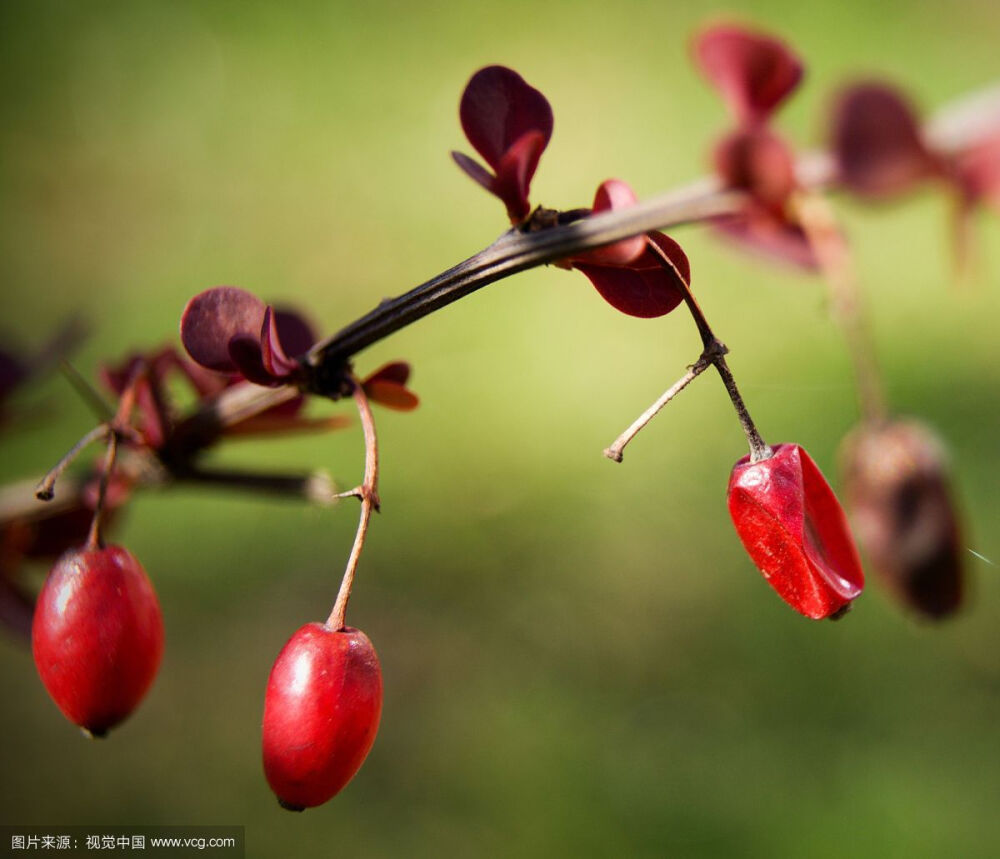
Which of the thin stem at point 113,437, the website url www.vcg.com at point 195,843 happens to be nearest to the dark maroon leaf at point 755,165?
the thin stem at point 113,437

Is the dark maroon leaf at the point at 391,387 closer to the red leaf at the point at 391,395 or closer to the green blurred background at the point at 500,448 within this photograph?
the red leaf at the point at 391,395

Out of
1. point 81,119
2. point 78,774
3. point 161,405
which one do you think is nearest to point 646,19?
point 81,119

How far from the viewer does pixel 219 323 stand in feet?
1.70

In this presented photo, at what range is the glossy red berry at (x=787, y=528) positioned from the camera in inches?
18.9

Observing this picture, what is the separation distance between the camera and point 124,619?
526mm

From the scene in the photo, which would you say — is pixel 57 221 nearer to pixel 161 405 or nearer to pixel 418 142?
pixel 418 142

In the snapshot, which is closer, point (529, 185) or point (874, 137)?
point (529, 185)

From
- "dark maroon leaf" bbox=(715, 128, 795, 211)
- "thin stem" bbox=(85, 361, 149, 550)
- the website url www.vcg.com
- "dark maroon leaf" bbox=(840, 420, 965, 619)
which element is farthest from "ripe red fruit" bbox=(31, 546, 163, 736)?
the website url www.vcg.com

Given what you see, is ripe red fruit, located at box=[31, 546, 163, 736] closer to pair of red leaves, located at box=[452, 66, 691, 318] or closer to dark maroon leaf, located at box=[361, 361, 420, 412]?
dark maroon leaf, located at box=[361, 361, 420, 412]

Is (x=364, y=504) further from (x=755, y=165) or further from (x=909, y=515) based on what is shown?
(x=909, y=515)

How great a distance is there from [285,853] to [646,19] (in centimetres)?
302

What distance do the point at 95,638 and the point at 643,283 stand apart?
318 mm

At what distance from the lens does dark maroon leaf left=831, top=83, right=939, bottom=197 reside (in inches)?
24.8

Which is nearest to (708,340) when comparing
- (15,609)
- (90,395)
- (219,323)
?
(219,323)
